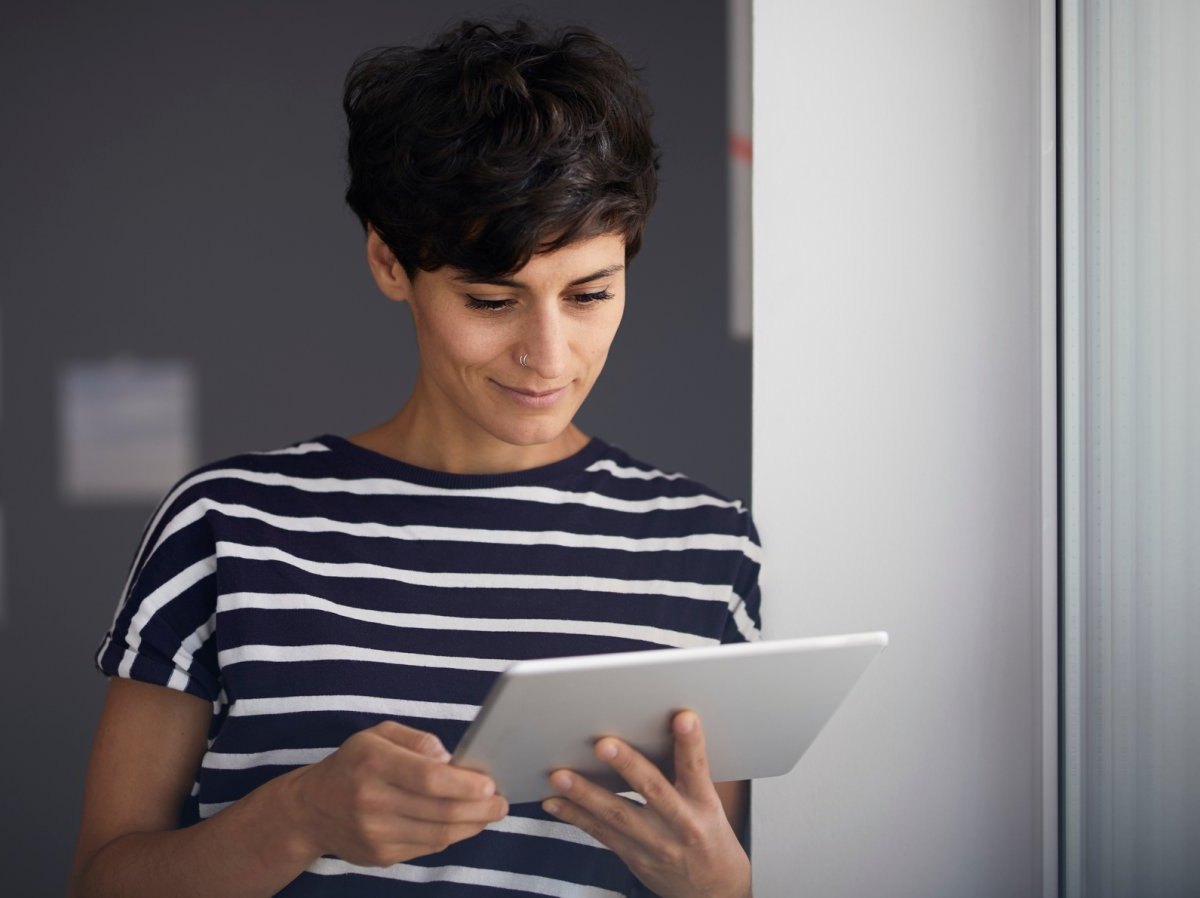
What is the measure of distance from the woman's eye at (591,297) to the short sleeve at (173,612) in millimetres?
387

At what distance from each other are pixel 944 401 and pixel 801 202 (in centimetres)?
23

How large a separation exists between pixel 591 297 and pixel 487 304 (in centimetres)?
9

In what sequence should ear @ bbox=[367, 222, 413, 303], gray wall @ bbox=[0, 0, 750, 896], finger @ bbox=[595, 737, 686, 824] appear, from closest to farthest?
finger @ bbox=[595, 737, 686, 824] < ear @ bbox=[367, 222, 413, 303] < gray wall @ bbox=[0, 0, 750, 896]

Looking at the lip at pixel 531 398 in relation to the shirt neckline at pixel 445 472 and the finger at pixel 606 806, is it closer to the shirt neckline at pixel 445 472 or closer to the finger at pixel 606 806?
the shirt neckline at pixel 445 472

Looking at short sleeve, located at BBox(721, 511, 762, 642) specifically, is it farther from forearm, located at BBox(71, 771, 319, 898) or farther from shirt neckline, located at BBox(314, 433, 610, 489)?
forearm, located at BBox(71, 771, 319, 898)

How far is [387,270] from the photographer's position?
44.6 inches

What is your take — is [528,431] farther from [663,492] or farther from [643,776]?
[643,776]

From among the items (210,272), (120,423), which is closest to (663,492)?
(210,272)

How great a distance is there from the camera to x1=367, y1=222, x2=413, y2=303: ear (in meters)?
1.12

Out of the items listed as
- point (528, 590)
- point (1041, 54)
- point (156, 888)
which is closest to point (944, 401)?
point (1041, 54)

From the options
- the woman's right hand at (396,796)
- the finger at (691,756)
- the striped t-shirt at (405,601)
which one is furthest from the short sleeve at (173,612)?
the finger at (691,756)

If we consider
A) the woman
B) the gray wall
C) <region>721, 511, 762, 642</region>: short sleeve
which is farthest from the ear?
the gray wall

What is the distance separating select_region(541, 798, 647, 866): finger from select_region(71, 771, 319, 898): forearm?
0.63 feet

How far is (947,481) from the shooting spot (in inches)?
46.1
